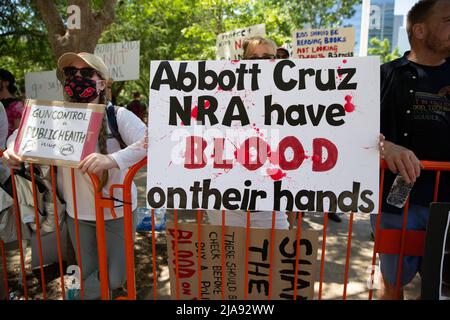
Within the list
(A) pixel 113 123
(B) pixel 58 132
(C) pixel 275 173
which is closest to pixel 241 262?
(C) pixel 275 173

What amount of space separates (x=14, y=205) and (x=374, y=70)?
2474 millimetres

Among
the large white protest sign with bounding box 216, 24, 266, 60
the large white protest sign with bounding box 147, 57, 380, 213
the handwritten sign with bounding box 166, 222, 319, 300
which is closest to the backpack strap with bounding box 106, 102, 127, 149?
the large white protest sign with bounding box 147, 57, 380, 213

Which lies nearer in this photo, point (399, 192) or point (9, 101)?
point (399, 192)

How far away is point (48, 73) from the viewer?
4.98 meters

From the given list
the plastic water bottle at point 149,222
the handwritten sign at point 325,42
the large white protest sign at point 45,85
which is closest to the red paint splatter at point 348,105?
the plastic water bottle at point 149,222

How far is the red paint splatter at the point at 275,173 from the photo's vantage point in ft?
6.34

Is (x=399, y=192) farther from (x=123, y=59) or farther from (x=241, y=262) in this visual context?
(x=123, y=59)

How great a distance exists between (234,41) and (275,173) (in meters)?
4.83

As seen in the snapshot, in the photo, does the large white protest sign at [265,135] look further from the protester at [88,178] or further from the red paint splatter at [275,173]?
the protester at [88,178]

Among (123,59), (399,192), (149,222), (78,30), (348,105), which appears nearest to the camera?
(348,105)

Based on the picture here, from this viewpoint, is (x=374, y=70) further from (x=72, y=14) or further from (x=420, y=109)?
(x=72, y=14)

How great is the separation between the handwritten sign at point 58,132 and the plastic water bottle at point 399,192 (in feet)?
5.92

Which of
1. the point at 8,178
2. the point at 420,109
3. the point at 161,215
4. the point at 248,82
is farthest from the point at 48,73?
the point at 420,109

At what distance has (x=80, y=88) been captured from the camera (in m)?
2.33
